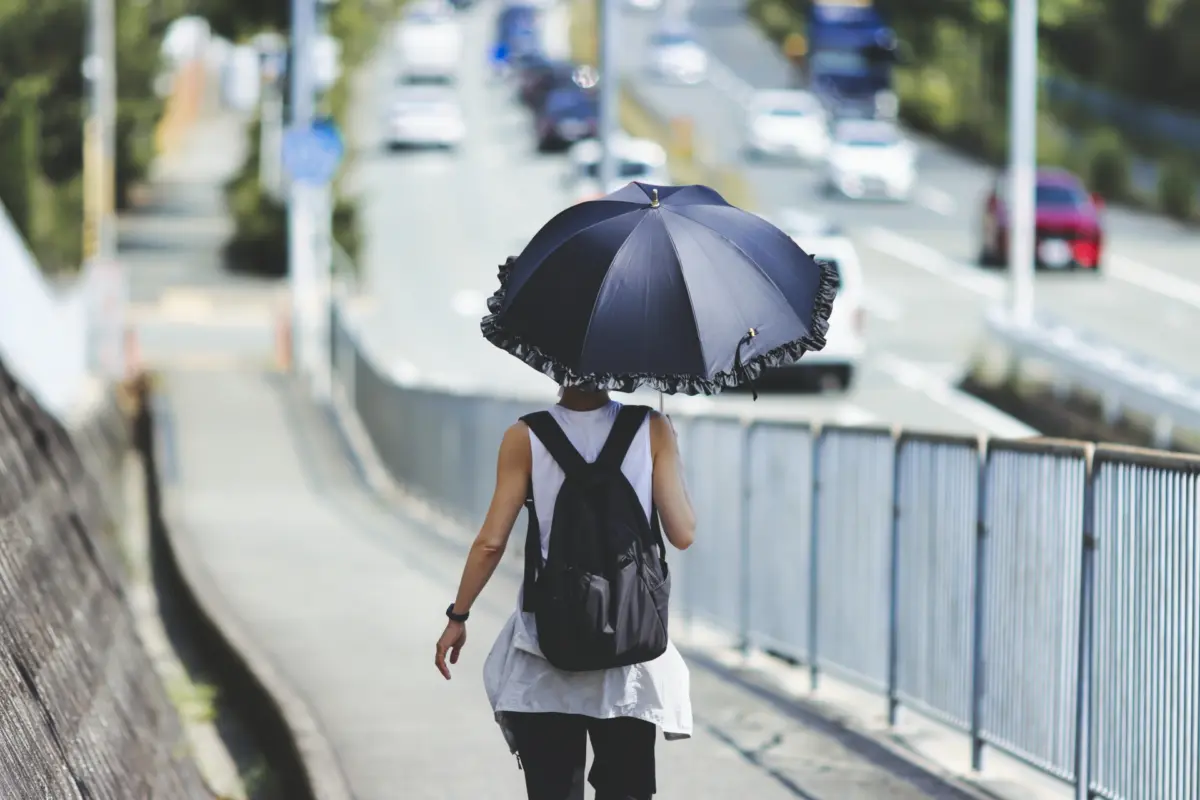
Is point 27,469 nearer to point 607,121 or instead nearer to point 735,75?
point 607,121

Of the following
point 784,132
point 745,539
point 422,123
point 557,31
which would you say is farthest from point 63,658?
point 557,31

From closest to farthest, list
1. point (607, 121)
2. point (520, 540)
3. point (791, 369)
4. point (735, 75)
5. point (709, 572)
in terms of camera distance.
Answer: point (709, 572) → point (520, 540) → point (607, 121) → point (791, 369) → point (735, 75)

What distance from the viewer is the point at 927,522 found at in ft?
30.2

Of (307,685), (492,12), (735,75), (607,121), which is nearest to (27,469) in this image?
(307,685)

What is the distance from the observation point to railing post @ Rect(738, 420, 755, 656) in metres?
12.0

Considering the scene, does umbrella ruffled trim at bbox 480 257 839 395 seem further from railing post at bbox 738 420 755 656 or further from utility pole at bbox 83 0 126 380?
utility pole at bbox 83 0 126 380

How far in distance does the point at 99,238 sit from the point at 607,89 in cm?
1950

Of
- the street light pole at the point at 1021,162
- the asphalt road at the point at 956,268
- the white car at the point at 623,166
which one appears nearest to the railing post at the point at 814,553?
the street light pole at the point at 1021,162

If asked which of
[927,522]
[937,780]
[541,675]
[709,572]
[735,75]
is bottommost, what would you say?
[735,75]

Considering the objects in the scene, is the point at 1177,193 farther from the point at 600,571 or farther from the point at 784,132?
the point at 600,571

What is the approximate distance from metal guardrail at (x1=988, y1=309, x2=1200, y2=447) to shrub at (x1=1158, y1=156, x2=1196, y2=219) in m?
23.1

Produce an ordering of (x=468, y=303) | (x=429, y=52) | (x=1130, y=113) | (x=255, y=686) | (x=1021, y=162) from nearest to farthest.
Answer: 1. (x=255, y=686)
2. (x=1021, y=162)
3. (x=468, y=303)
4. (x=1130, y=113)
5. (x=429, y=52)

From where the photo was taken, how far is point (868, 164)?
54406 mm

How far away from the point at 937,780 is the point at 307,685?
3.66 metres
